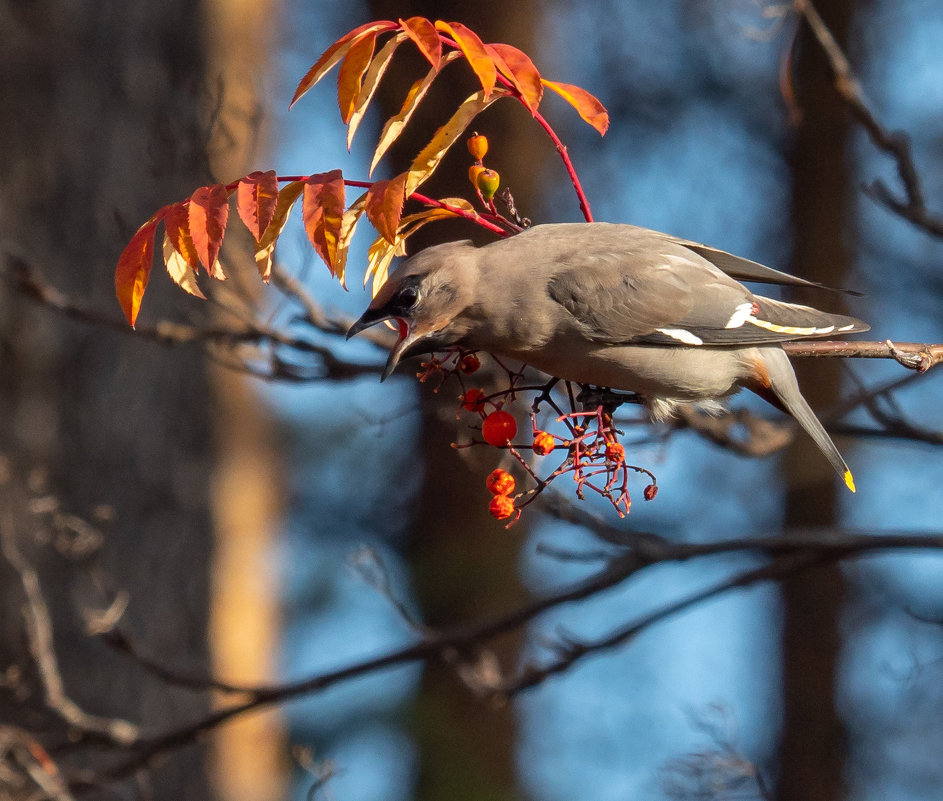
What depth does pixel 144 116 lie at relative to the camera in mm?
5172

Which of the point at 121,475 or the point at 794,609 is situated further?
the point at 794,609

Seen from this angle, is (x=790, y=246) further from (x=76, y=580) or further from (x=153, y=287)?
(x=76, y=580)

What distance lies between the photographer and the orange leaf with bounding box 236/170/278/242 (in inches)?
73.0

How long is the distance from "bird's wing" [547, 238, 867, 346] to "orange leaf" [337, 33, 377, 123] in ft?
2.18

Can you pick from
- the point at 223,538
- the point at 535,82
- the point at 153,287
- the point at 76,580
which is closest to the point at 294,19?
the point at 153,287

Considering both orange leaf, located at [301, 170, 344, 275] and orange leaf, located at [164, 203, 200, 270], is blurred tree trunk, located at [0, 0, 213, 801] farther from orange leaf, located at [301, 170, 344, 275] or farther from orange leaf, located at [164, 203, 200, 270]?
orange leaf, located at [301, 170, 344, 275]

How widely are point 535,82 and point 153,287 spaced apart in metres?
3.59

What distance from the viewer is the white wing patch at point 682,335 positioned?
7.94 feet

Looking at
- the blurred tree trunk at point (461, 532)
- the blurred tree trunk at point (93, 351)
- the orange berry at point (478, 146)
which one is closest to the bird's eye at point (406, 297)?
the orange berry at point (478, 146)

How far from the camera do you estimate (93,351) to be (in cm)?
505

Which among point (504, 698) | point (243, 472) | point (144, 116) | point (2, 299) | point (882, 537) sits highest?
point (144, 116)

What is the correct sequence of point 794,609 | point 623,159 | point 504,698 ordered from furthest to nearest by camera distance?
point 623,159, point 794,609, point 504,698

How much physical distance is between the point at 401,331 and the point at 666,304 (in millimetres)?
633

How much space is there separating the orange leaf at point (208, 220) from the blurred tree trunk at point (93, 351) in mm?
3002
